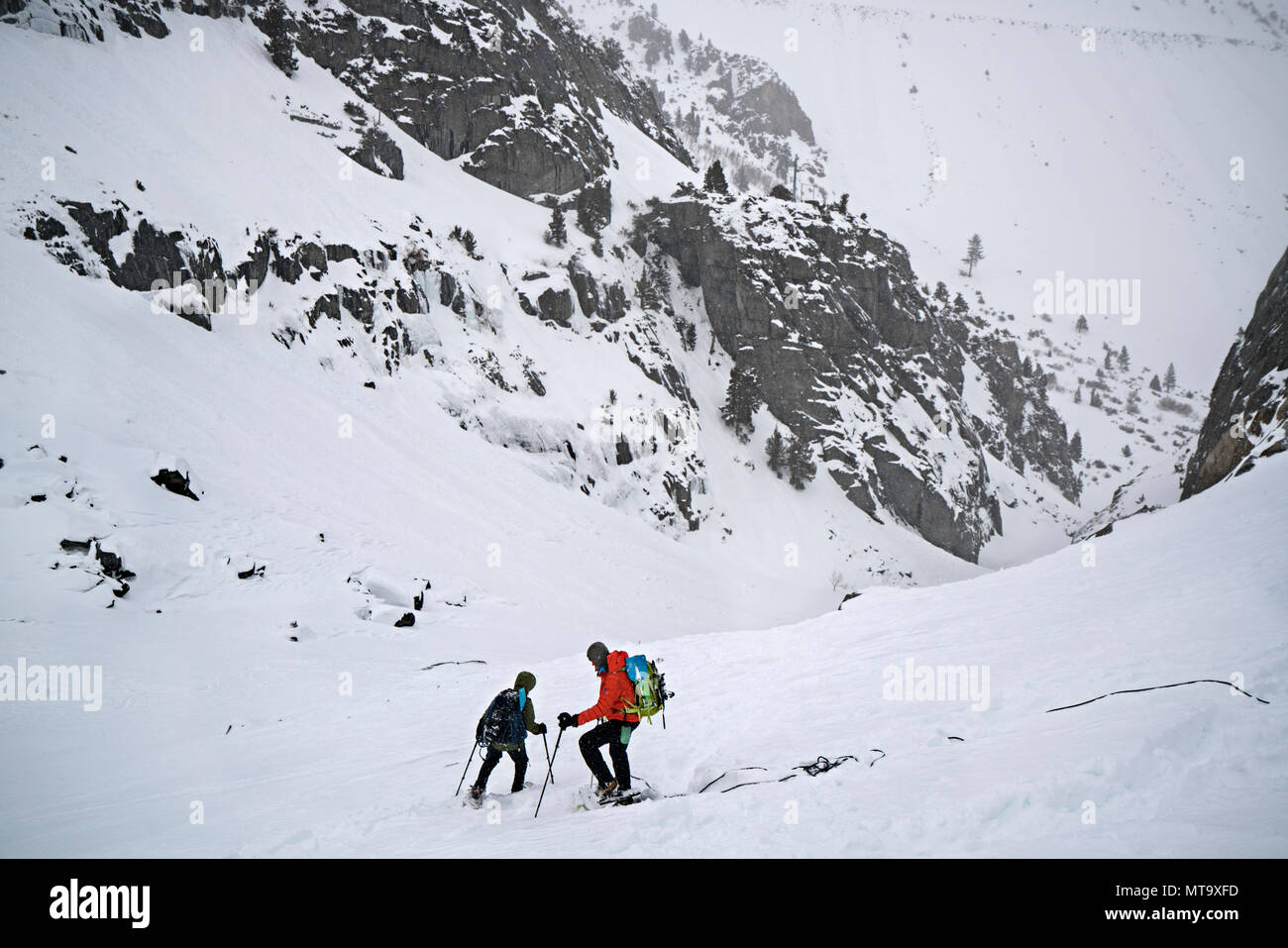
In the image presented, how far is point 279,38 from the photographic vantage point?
44.5 meters

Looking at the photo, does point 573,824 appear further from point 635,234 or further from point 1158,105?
point 1158,105

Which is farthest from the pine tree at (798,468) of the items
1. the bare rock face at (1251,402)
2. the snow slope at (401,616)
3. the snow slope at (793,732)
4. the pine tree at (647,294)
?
the snow slope at (793,732)

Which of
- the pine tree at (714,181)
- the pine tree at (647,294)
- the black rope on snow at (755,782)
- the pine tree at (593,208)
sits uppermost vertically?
the pine tree at (714,181)

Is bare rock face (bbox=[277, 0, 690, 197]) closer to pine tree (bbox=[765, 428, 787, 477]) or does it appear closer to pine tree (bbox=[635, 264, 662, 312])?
pine tree (bbox=[635, 264, 662, 312])

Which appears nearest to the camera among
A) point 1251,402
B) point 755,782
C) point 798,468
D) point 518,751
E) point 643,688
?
point 755,782

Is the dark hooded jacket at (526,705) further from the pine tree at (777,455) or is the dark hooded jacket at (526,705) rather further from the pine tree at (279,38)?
the pine tree at (279,38)

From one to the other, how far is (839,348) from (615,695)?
53.4 m

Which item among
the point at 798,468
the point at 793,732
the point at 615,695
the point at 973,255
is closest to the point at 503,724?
the point at 615,695

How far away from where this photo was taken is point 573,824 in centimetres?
652

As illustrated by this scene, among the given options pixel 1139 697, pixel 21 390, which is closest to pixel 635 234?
pixel 21 390

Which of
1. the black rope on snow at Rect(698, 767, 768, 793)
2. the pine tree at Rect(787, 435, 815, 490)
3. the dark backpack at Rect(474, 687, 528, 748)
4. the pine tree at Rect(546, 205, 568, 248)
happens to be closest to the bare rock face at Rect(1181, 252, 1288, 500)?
the black rope on snow at Rect(698, 767, 768, 793)

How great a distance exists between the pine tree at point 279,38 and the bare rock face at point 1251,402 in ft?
189

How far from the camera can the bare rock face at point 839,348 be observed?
52.3 metres

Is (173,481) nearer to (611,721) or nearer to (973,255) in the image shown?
(611,721)
